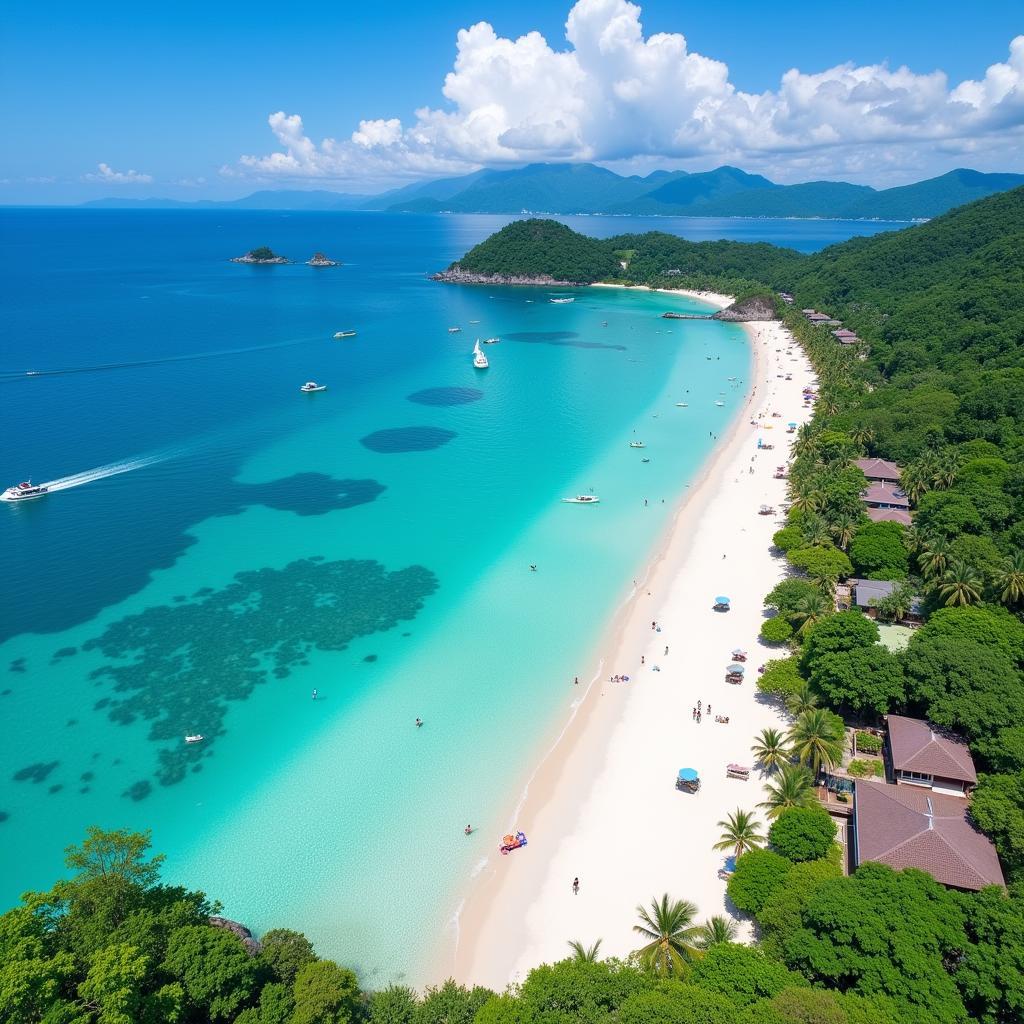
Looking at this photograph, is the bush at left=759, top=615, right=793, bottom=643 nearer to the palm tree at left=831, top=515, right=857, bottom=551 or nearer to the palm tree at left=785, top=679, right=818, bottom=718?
the palm tree at left=785, top=679, right=818, bottom=718

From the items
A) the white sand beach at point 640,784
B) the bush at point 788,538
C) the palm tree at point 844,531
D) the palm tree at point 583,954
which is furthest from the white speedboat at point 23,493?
the palm tree at point 844,531

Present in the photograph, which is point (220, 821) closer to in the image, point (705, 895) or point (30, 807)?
point (30, 807)

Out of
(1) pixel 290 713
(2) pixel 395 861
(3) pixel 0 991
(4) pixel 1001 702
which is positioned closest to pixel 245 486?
(1) pixel 290 713

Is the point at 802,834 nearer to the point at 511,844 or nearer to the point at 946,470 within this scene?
the point at 511,844

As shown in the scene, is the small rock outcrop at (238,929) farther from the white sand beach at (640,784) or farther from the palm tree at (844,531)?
the palm tree at (844,531)

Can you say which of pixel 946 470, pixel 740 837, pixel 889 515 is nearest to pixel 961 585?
pixel 889 515

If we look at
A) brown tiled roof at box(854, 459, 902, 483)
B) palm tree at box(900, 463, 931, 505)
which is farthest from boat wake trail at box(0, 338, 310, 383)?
palm tree at box(900, 463, 931, 505)
